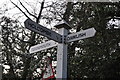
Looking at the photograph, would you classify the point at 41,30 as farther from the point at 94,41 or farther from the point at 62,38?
the point at 94,41

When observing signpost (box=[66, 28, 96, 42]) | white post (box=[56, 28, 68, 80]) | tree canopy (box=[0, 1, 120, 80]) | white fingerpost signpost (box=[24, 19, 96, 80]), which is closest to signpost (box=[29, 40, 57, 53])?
white fingerpost signpost (box=[24, 19, 96, 80])

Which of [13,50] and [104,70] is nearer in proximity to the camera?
[104,70]

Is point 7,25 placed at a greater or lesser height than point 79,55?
greater

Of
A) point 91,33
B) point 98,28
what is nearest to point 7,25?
point 98,28

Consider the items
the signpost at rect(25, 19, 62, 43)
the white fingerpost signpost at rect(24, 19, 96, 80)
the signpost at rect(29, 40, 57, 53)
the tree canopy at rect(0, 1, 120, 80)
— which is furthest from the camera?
the tree canopy at rect(0, 1, 120, 80)

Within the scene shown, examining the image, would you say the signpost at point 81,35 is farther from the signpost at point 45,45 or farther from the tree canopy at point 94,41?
the tree canopy at point 94,41

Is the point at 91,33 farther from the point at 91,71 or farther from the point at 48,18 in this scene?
the point at 48,18

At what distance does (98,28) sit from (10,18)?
389 cm

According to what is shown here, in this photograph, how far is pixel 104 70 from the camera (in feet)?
17.2

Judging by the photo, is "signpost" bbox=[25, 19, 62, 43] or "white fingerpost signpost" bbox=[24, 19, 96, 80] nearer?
"signpost" bbox=[25, 19, 62, 43]

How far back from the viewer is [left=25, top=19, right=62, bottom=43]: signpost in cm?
243

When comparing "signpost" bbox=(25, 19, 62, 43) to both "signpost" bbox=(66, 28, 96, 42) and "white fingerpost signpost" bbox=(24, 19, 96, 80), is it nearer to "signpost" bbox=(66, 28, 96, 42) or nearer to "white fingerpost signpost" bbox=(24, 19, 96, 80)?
"white fingerpost signpost" bbox=(24, 19, 96, 80)

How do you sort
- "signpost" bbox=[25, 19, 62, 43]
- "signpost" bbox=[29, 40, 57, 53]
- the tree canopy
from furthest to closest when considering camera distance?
the tree canopy < "signpost" bbox=[29, 40, 57, 53] < "signpost" bbox=[25, 19, 62, 43]

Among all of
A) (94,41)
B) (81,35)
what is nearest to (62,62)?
(81,35)
